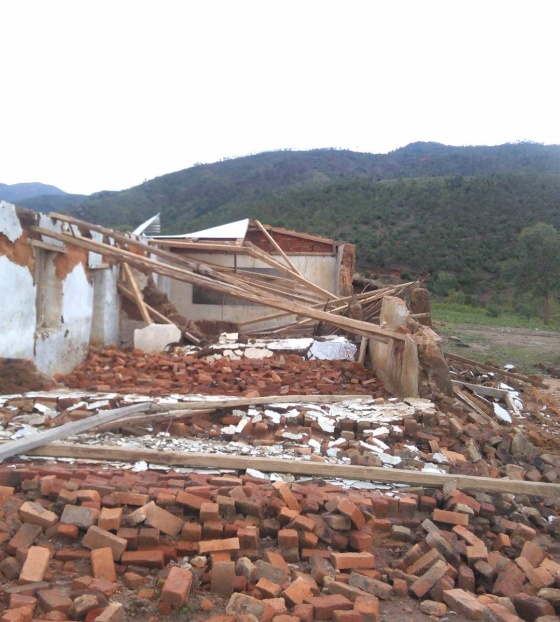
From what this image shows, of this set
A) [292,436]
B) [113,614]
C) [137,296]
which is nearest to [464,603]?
[113,614]

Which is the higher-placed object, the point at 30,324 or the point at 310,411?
the point at 30,324

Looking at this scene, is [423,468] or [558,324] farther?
[558,324]

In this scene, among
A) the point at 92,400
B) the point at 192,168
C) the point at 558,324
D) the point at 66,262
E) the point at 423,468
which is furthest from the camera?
the point at 192,168

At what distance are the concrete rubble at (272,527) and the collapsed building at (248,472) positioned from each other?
0.01 meters

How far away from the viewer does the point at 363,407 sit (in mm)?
5895

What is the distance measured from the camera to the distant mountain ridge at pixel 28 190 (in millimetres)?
61281

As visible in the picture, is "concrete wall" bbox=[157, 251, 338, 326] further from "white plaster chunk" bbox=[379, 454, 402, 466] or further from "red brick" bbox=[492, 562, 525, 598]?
"red brick" bbox=[492, 562, 525, 598]

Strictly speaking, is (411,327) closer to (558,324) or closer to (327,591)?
(327,591)

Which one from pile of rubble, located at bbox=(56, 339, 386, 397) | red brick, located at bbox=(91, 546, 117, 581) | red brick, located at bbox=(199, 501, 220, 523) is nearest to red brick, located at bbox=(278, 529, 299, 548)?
red brick, located at bbox=(199, 501, 220, 523)

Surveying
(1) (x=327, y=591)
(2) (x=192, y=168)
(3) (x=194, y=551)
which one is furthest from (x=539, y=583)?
(2) (x=192, y=168)

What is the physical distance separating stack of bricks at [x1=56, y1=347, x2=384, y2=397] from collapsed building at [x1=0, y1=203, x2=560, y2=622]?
5 centimetres

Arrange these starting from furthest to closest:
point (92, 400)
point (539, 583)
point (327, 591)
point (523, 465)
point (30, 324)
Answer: point (30, 324), point (92, 400), point (523, 465), point (539, 583), point (327, 591)

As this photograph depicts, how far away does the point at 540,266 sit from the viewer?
81.8 feet

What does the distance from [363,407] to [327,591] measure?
323cm
